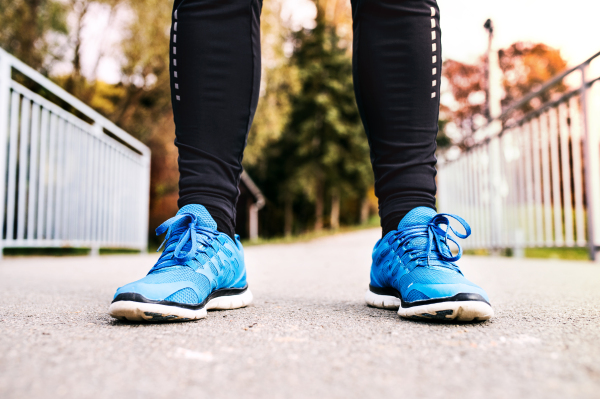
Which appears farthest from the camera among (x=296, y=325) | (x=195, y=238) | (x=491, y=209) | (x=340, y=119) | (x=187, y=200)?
(x=340, y=119)

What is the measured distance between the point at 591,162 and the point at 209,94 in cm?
240

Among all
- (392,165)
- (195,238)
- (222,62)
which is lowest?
(195,238)

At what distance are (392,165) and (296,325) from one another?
1.51ft

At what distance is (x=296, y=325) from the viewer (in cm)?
83

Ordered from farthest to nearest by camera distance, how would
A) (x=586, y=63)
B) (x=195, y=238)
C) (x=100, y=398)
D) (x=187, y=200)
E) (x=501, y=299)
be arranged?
(x=586, y=63)
(x=501, y=299)
(x=187, y=200)
(x=195, y=238)
(x=100, y=398)

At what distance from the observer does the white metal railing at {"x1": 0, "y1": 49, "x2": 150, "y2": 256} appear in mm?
2857

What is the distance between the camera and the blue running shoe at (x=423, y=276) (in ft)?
2.71

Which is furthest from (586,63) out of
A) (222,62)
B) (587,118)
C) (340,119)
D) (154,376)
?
(340,119)

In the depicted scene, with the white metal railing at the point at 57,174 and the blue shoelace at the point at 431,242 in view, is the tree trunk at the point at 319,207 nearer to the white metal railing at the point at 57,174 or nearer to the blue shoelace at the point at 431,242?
the white metal railing at the point at 57,174

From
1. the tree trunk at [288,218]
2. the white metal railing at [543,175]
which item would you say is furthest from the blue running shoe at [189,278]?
the tree trunk at [288,218]

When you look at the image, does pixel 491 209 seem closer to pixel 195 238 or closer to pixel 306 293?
pixel 306 293

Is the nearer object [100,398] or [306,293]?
[100,398]

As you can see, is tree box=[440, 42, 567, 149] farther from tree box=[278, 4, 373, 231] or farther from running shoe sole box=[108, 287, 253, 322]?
running shoe sole box=[108, 287, 253, 322]

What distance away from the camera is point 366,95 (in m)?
1.13
